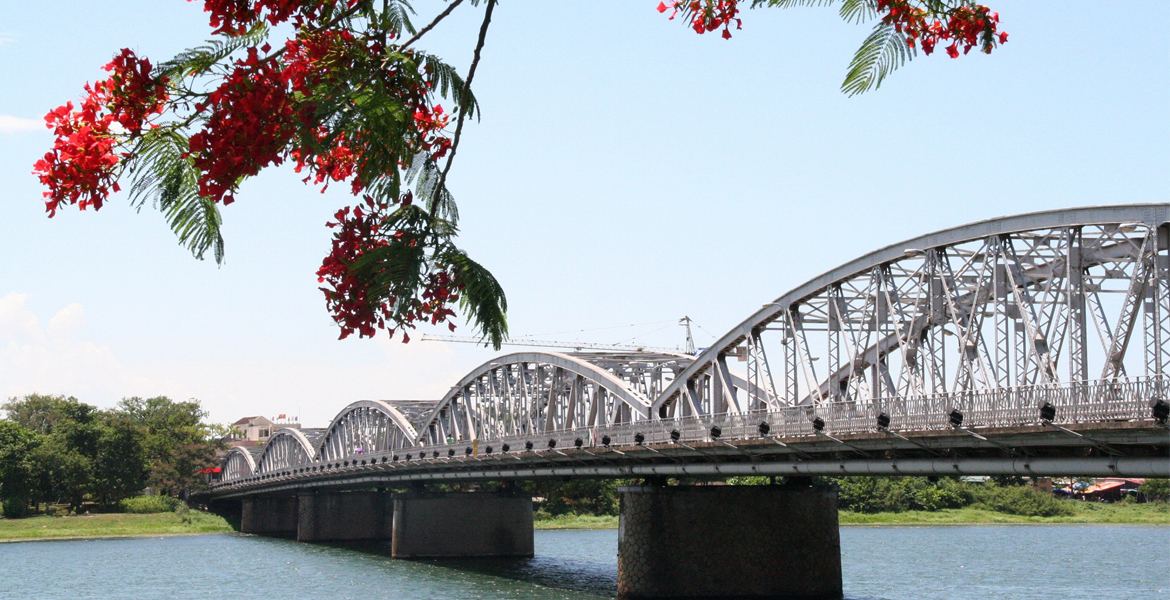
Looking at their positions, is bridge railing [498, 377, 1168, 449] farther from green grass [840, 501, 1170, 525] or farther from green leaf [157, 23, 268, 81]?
green grass [840, 501, 1170, 525]

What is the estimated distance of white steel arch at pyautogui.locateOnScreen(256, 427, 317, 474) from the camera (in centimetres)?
14400

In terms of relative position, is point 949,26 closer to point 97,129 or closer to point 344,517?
point 97,129

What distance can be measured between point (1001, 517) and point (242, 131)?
145165 millimetres

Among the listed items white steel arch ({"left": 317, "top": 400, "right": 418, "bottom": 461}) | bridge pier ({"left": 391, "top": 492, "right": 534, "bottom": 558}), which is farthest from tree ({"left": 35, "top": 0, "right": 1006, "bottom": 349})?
white steel arch ({"left": 317, "top": 400, "right": 418, "bottom": 461})

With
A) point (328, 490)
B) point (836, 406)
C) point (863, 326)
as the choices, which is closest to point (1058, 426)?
point (836, 406)

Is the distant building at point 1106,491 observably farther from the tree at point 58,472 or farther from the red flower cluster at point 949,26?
the red flower cluster at point 949,26

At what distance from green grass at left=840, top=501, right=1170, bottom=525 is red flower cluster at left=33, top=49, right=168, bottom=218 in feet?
449

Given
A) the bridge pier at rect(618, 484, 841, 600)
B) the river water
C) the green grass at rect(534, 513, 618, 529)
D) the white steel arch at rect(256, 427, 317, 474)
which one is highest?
the white steel arch at rect(256, 427, 317, 474)

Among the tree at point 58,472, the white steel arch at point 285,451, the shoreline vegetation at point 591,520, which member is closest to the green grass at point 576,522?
the shoreline vegetation at point 591,520

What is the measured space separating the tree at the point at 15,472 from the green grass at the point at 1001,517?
3346 inches

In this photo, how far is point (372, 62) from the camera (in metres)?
6.09

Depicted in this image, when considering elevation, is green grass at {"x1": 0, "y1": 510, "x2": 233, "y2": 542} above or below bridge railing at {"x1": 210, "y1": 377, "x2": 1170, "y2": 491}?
below

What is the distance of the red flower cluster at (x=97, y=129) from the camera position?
17.9 ft

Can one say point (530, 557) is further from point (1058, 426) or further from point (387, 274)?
point (387, 274)
